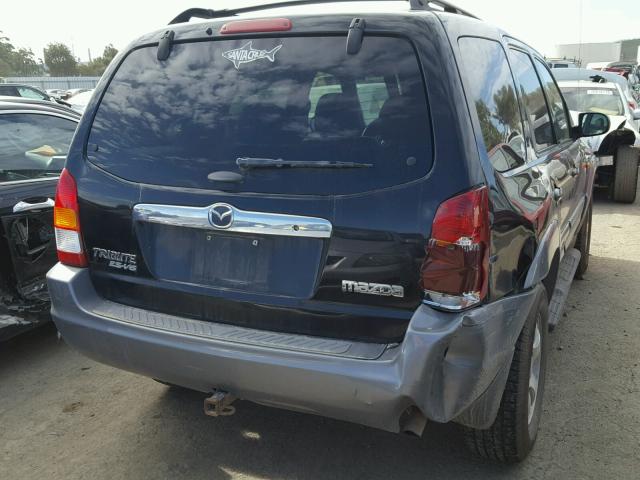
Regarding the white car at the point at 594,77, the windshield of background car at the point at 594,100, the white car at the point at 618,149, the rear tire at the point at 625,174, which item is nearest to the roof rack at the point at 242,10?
the white car at the point at 618,149

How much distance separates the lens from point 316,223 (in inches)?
83.7

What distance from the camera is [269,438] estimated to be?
2.92 meters

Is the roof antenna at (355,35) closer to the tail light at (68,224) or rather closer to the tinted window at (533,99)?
the tinted window at (533,99)

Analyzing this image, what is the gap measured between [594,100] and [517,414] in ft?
28.9

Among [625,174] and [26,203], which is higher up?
[26,203]

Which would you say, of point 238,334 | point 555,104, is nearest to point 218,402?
point 238,334

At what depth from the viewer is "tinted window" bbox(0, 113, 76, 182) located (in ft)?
12.5

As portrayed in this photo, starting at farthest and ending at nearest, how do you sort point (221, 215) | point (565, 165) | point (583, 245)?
point (583, 245), point (565, 165), point (221, 215)

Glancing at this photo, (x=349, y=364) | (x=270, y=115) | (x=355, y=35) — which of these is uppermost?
(x=355, y=35)

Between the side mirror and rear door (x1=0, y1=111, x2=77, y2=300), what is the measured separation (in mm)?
3623

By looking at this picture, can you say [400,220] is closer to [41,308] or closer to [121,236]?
[121,236]

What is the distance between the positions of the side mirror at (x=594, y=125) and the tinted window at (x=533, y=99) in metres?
A: 0.78

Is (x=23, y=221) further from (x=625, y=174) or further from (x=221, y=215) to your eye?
(x=625, y=174)

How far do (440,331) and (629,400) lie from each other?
181cm
